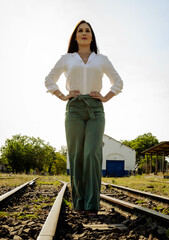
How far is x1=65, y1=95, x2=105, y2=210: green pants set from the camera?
3.10 meters

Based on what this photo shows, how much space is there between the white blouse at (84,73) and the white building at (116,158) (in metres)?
33.1

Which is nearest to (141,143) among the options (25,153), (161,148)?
(25,153)

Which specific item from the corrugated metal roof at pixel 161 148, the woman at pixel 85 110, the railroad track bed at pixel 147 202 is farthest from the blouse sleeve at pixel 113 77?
the corrugated metal roof at pixel 161 148

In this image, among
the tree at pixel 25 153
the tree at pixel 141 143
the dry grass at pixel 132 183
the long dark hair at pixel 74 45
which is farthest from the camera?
the tree at pixel 141 143

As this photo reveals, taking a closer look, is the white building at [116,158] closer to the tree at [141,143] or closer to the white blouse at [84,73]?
the white blouse at [84,73]

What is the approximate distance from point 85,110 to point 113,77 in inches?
24.6

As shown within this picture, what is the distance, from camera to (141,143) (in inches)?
2874

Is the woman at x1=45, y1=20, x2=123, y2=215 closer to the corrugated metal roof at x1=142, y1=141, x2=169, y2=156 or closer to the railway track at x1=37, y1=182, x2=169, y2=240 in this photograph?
the railway track at x1=37, y1=182, x2=169, y2=240

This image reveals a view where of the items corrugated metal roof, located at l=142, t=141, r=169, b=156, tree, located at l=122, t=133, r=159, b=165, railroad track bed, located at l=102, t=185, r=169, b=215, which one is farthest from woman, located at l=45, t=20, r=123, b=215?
tree, located at l=122, t=133, r=159, b=165

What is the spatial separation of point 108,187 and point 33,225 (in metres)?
5.82

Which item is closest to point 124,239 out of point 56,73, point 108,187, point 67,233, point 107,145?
point 67,233

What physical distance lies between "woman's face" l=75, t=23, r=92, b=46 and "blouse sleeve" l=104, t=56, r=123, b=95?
36 centimetres

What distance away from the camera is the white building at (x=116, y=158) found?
118 feet

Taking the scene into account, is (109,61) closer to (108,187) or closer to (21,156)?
(108,187)
